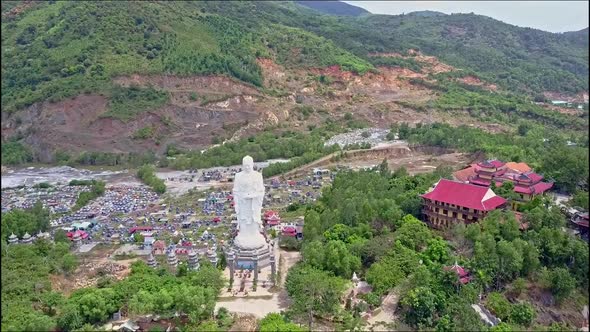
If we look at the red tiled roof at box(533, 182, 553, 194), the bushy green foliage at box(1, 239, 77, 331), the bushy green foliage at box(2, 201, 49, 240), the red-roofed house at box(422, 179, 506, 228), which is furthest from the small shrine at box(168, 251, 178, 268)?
the red tiled roof at box(533, 182, 553, 194)

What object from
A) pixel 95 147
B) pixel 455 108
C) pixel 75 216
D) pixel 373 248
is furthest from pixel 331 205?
pixel 455 108

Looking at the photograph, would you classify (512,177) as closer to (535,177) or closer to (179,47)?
(535,177)

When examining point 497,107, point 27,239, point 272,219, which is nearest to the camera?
point 27,239

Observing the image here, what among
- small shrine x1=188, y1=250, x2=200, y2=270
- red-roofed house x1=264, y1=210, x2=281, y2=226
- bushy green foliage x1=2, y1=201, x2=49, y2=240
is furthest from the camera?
red-roofed house x1=264, y1=210, x2=281, y2=226

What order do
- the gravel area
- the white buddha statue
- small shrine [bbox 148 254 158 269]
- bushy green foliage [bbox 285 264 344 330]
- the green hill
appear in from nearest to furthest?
bushy green foliage [bbox 285 264 344 330]
small shrine [bbox 148 254 158 269]
the white buddha statue
the gravel area
the green hill

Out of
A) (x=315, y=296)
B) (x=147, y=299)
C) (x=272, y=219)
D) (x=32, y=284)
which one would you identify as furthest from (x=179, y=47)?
(x=315, y=296)

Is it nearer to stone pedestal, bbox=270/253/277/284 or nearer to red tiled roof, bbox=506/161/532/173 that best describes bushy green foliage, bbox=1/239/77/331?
stone pedestal, bbox=270/253/277/284

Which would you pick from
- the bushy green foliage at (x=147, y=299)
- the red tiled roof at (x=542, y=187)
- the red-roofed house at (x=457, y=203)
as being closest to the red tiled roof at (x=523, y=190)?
the red tiled roof at (x=542, y=187)
